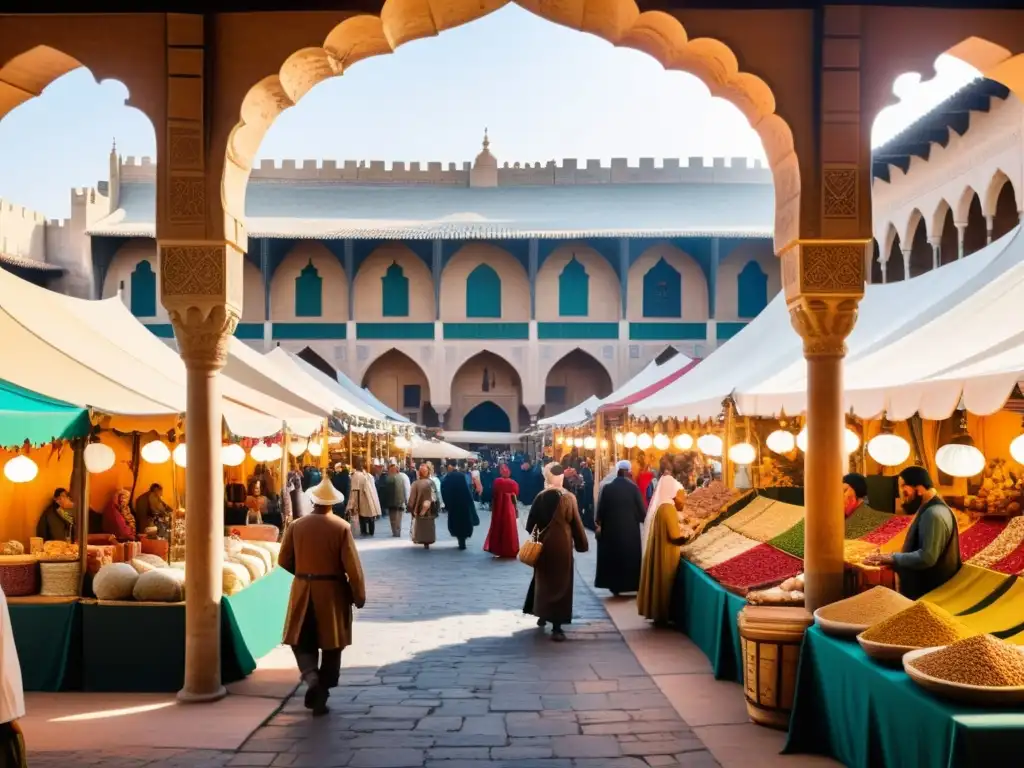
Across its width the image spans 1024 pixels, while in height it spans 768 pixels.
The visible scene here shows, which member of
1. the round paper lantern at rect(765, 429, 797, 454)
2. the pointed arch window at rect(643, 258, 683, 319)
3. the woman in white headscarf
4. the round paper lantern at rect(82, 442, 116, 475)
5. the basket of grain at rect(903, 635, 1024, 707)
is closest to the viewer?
the woman in white headscarf

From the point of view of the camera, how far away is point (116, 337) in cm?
912

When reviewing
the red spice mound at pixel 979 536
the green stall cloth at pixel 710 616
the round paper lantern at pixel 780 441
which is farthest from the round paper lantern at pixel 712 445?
the red spice mound at pixel 979 536

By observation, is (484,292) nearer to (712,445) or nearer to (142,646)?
(712,445)

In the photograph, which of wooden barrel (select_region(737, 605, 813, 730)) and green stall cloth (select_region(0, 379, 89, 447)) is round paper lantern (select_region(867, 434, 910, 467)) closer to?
wooden barrel (select_region(737, 605, 813, 730))

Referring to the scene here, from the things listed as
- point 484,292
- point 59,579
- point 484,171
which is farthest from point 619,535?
point 484,171

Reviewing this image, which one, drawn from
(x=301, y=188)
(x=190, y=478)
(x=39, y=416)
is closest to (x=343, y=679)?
(x=190, y=478)

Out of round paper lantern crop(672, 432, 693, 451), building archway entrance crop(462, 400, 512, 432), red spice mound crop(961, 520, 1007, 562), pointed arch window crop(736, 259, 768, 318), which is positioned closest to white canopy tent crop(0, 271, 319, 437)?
round paper lantern crop(672, 432, 693, 451)

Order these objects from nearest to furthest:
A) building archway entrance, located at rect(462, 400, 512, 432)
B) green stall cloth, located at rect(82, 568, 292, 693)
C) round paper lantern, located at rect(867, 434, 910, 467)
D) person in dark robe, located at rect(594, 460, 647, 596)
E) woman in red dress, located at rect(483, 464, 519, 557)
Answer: green stall cloth, located at rect(82, 568, 292, 693) → round paper lantern, located at rect(867, 434, 910, 467) → person in dark robe, located at rect(594, 460, 647, 596) → woman in red dress, located at rect(483, 464, 519, 557) → building archway entrance, located at rect(462, 400, 512, 432)

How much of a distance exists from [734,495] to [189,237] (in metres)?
5.89

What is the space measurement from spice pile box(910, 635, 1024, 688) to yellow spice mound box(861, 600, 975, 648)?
1.13ft

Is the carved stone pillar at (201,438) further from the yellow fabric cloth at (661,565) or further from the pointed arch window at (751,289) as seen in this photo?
the pointed arch window at (751,289)

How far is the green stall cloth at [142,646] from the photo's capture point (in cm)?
607

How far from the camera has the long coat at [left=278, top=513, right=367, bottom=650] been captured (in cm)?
555

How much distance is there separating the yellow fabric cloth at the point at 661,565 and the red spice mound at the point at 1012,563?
3.11 m
